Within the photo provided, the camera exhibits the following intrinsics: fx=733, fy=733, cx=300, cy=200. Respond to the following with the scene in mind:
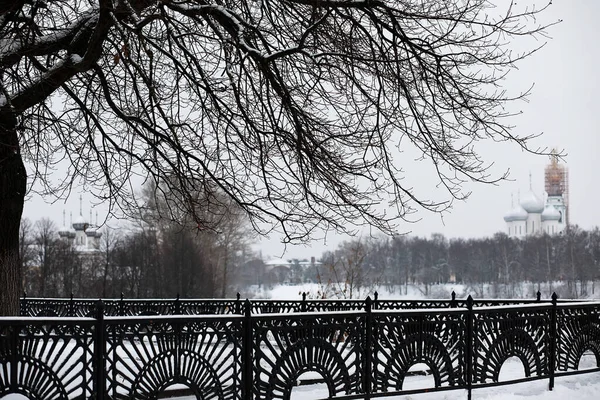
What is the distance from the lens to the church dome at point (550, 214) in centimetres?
14738

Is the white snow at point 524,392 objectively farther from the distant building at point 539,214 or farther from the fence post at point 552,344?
the distant building at point 539,214

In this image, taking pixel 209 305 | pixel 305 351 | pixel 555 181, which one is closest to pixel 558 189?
pixel 555 181

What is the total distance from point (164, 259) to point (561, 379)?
118ft

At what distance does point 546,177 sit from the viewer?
532ft

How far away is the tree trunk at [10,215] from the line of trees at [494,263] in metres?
70.5

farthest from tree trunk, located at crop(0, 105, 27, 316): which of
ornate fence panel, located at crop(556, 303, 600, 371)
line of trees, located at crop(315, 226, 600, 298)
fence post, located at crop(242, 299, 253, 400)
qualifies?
line of trees, located at crop(315, 226, 600, 298)

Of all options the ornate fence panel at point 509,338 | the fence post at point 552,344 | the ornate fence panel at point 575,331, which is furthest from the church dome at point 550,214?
the ornate fence panel at point 509,338

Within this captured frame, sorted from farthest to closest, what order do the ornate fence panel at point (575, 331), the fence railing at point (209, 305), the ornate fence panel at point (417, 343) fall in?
the fence railing at point (209, 305), the ornate fence panel at point (575, 331), the ornate fence panel at point (417, 343)

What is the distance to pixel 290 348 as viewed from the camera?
8.66m

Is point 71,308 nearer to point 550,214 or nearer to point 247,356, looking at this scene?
point 247,356

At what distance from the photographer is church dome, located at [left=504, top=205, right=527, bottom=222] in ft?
496

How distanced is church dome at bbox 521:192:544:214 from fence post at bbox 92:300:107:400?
495 feet

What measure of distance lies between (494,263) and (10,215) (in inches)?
3890

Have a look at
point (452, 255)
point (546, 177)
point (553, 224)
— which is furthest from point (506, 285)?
point (546, 177)
